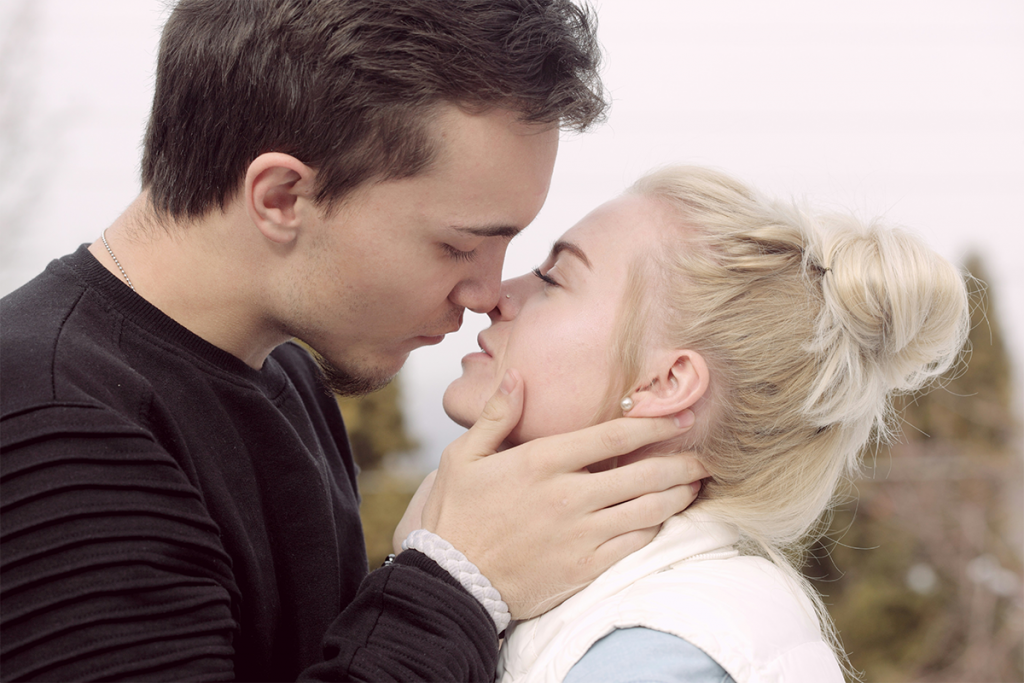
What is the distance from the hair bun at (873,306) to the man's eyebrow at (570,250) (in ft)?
1.66

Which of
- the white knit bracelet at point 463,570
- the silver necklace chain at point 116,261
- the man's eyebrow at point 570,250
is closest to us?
the white knit bracelet at point 463,570

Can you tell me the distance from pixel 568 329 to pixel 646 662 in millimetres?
753

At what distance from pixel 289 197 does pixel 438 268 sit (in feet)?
1.18

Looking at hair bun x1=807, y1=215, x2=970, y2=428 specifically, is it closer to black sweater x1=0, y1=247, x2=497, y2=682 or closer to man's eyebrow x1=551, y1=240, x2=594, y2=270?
man's eyebrow x1=551, y1=240, x2=594, y2=270

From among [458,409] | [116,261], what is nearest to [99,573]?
[116,261]

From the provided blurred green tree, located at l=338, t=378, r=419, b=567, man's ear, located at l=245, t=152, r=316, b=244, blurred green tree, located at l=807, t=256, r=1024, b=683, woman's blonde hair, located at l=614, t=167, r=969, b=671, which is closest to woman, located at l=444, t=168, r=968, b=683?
woman's blonde hair, located at l=614, t=167, r=969, b=671

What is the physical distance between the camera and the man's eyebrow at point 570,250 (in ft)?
6.04

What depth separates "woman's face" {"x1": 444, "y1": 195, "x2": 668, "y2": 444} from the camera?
1.78m

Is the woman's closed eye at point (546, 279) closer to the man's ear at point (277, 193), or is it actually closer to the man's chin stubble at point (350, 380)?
the man's chin stubble at point (350, 380)

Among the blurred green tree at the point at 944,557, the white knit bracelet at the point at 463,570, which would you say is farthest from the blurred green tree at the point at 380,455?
the white knit bracelet at the point at 463,570

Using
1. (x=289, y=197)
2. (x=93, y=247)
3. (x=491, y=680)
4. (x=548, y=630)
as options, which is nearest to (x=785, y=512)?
(x=548, y=630)

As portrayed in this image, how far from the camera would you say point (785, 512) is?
1791 mm

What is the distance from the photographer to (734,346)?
1.75 metres

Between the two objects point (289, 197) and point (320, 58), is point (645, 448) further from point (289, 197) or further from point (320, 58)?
point (320, 58)
